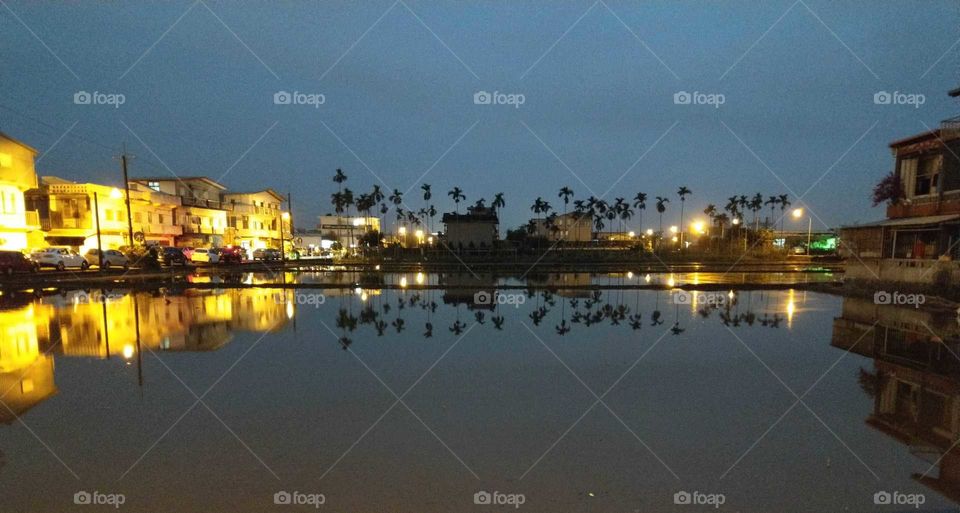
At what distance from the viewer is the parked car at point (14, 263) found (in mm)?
25000

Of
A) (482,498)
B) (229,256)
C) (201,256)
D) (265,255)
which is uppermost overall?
(201,256)

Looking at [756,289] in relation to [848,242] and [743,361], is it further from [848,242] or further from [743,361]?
[743,361]

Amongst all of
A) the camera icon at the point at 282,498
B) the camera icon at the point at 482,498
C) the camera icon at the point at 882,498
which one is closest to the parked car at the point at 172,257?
the camera icon at the point at 282,498

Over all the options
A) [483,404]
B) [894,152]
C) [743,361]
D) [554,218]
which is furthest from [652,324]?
[554,218]

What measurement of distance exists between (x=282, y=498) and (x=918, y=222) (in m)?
27.1

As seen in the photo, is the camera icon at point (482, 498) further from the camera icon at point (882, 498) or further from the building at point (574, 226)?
the building at point (574, 226)

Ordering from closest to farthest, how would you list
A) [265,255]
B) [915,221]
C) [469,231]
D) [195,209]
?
[915,221] < [265,255] < [469,231] < [195,209]

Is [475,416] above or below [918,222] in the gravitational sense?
below

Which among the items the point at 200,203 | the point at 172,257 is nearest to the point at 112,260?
the point at 172,257

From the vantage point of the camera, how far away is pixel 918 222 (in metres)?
18.9

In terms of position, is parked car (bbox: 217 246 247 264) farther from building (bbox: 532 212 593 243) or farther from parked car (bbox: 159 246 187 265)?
building (bbox: 532 212 593 243)

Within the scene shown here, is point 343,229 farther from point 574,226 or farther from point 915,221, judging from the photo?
point 915,221

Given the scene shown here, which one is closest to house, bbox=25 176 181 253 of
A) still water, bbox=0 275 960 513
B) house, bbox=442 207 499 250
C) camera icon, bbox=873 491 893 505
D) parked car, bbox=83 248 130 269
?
parked car, bbox=83 248 130 269

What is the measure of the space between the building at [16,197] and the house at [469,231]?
38.6m
